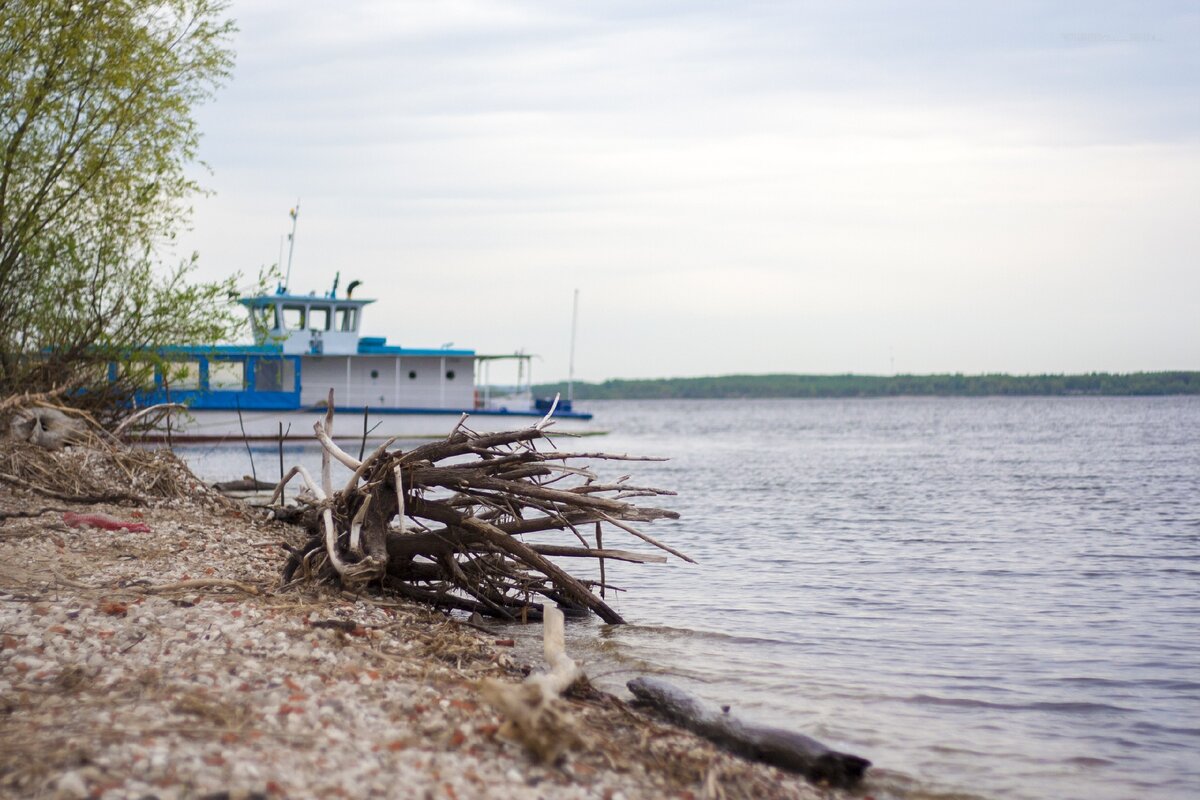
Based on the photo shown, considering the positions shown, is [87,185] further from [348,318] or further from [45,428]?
[348,318]

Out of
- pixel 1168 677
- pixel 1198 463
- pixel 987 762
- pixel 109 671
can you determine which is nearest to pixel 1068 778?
pixel 987 762

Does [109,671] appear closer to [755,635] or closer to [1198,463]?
[755,635]

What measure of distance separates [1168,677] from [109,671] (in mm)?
7425

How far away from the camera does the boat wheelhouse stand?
38344 millimetres

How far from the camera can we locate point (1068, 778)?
19.3 ft

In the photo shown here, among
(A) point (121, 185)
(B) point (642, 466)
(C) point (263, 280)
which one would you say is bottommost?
(B) point (642, 466)

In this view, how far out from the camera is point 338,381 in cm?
4109

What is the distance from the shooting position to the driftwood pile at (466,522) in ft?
27.2

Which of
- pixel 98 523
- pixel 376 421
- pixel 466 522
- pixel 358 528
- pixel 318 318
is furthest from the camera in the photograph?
pixel 318 318

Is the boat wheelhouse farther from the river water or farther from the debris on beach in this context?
the debris on beach

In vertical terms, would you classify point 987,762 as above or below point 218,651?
below

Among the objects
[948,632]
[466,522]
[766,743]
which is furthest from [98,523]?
[948,632]

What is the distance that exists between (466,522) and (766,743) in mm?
3694

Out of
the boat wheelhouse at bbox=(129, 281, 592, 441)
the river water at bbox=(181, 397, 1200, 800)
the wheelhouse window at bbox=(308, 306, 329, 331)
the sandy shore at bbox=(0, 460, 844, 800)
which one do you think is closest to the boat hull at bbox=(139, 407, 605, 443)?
the boat wheelhouse at bbox=(129, 281, 592, 441)
